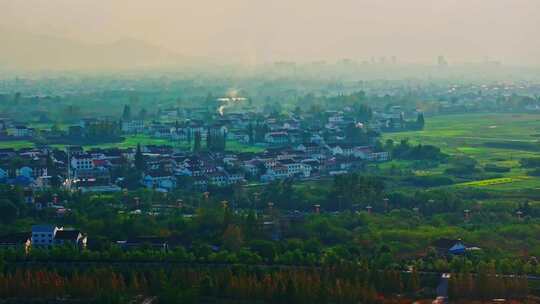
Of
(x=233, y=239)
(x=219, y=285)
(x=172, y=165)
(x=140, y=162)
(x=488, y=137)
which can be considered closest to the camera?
(x=219, y=285)

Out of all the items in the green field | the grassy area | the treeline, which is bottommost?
the green field

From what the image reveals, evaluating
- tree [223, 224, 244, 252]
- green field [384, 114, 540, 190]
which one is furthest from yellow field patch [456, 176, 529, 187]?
tree [223, 224, 244, 252]

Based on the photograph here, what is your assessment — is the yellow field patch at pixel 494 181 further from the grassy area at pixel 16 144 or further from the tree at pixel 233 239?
the grassy area at pixel 16 144

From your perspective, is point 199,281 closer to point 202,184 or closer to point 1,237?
point 1,237

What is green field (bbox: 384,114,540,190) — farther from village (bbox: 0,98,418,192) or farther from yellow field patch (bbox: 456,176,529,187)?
village (bbox: 0,98,418,192)

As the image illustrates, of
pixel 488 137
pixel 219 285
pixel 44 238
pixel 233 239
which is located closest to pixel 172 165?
pixel 44 238

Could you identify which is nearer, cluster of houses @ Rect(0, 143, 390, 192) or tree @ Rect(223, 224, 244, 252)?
tree @ Rect(223, 224, 244, 252)

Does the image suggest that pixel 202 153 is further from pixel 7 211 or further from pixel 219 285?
pixel 219 285

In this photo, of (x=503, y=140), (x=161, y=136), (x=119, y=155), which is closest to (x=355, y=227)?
(x=119, y=155)

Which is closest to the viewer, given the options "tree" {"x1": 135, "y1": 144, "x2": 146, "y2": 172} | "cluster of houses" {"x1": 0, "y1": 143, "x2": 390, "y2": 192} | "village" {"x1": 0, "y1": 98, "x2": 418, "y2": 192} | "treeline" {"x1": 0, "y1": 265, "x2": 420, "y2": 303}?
"treeline" {"x1": 0, "y1": 265, "x2": 420, "y2": 303}
